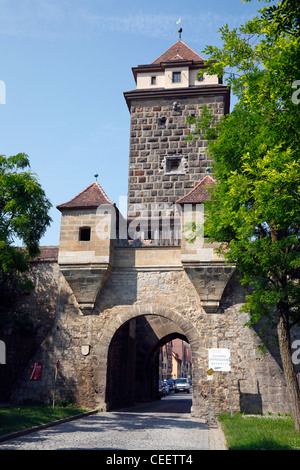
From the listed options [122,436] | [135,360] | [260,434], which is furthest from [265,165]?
[135,360]

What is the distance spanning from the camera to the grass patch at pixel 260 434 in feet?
27.5

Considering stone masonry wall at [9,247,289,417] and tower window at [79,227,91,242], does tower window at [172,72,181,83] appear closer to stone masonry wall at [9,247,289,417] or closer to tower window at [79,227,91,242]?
tower window at [79,227,91,242]

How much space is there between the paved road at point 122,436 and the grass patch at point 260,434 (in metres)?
0.42

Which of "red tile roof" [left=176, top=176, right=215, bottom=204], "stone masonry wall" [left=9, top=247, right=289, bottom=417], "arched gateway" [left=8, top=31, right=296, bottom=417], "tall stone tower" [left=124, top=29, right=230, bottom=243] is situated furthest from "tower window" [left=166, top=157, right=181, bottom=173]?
"stone masonry wall" [left=9, top=247, right=289, bottom=417]

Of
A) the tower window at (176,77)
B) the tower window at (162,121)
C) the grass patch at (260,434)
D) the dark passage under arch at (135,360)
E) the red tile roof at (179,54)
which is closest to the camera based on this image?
the grass patch at (260,434)

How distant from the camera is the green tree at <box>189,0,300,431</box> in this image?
1041cm

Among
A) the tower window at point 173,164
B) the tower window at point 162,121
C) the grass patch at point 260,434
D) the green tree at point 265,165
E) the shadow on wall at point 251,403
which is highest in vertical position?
the tower window at point 162,121

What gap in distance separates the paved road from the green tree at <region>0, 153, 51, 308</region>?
18.9 feet

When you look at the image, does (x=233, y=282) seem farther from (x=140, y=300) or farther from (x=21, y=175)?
(x=21, y=175)

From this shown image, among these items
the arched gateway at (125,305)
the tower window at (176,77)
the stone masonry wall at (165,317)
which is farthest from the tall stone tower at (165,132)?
the stone masonry wall at (165,317)

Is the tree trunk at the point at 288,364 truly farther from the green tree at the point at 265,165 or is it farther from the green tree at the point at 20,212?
the green tree at the point at 20,212

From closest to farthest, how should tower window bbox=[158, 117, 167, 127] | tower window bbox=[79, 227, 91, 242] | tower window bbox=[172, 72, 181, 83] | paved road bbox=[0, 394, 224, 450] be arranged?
paved road bbox=[0, 394, 224, 450] < tower window bbox=[79, 227, 91, 242] < tower window bbox=[158, 117, 167, 127] < tower window bbox=[172, 72, 181, 83]

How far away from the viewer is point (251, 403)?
15.3m
